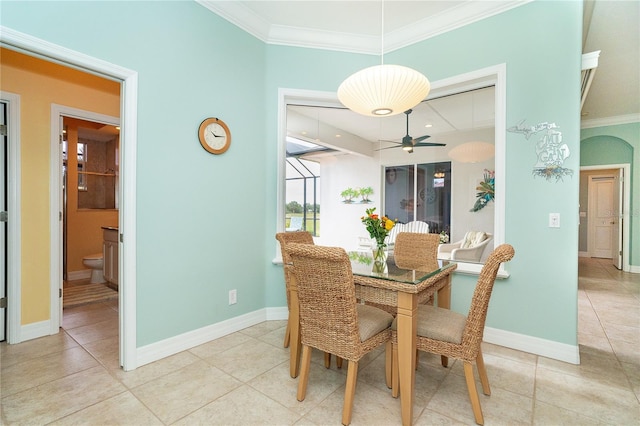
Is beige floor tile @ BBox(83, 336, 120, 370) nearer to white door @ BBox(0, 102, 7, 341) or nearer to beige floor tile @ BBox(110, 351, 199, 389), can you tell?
beige floor tile @ BBox(110, 351, 199, 389)

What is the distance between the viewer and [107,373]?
2117 mm

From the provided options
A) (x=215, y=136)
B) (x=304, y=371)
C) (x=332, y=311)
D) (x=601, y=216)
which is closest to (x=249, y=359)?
(x=304, y=371)

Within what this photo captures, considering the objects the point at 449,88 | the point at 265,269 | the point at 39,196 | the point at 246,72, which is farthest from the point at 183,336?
the point at 449,88

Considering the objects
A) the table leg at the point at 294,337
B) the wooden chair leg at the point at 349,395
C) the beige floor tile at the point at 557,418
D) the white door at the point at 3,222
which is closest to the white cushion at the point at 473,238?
the beige floor tile at the point at 557,418

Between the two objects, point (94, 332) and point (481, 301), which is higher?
point (481, 301)

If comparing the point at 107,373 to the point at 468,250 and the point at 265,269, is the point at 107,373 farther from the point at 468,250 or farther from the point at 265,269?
the point at 468,250

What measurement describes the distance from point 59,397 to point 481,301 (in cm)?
254

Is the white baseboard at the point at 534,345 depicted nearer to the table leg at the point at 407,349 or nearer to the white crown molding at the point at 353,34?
the table leg at the point at 407,349

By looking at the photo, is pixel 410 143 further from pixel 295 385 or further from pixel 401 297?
pixel 295 385

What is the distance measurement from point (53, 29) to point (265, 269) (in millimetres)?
2420

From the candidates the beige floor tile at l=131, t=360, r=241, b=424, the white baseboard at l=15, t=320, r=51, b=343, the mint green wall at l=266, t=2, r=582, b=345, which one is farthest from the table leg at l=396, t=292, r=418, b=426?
the white baseboard at l=15, t=320, r=51, b=343

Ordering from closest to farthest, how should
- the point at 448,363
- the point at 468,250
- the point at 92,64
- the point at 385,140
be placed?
the point at 92,64 < the point at 448,363 < the point at 468,250 < the point at 385,140

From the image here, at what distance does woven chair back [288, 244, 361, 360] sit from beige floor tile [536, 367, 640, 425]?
1.32 metres

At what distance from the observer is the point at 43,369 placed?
2.14 m
